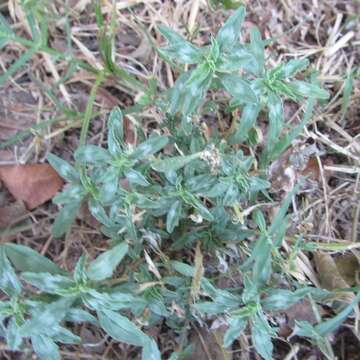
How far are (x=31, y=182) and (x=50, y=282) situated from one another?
610mm

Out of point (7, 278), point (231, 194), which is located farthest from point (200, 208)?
point (7, 278)

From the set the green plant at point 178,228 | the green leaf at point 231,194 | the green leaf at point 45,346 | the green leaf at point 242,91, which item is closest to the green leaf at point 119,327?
the green plant at point 178,228

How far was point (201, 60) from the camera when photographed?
121cm

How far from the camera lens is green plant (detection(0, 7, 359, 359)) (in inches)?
46.1

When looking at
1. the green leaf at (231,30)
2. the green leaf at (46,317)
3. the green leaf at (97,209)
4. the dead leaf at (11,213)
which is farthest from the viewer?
the dead leaf at (11,213)

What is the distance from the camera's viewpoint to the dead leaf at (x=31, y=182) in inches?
66.6

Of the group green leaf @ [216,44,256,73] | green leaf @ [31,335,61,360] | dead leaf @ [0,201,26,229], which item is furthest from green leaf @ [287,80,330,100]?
dead leaf @ [0,201,26,229]

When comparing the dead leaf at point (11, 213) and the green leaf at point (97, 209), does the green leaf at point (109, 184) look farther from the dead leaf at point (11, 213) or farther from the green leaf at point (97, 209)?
the dead leaf at point (11, 213)

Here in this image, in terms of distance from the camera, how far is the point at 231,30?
1.21 meters

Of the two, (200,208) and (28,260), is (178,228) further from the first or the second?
(28,260)

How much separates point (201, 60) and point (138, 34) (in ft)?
2.20

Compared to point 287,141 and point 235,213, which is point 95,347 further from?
point 287,141

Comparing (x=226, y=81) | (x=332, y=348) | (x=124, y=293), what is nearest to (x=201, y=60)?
(x=226, y=81)

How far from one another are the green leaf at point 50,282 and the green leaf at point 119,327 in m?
0.08
